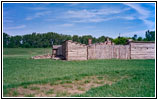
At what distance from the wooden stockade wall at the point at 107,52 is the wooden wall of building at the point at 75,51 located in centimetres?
82

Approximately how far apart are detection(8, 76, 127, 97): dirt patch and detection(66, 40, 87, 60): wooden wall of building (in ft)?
39.6

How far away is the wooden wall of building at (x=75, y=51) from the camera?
63.7 feet

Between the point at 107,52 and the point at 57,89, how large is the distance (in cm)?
1562

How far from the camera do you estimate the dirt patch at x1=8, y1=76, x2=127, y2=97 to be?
5684 millimetres

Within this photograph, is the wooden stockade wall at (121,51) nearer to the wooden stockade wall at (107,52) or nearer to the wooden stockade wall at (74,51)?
the wooden stockade wall at (107,52)

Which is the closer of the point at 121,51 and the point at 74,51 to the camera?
the point at 74,51

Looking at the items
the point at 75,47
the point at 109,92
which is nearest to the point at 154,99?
the point at 109,92

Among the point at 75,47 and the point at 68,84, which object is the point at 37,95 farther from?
the point at 75,47

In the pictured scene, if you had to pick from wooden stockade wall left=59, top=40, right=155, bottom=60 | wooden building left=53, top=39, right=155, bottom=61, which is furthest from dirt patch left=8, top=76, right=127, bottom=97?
wooden building left=53, top=39, right=155, bottom=61

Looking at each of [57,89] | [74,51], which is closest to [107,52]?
[74,51]

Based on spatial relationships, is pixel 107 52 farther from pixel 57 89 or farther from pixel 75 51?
pixel 57 89

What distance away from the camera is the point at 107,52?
69.8ft

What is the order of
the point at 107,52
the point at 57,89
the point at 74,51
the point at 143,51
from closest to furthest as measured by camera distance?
the point at 57,89 → the point at 74,51 → the point at 107,52 → the point at 143,51

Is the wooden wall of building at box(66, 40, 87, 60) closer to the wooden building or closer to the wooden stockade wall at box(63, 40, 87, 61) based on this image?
the wooden stockade wall at box(63, 40, 87, 61)
